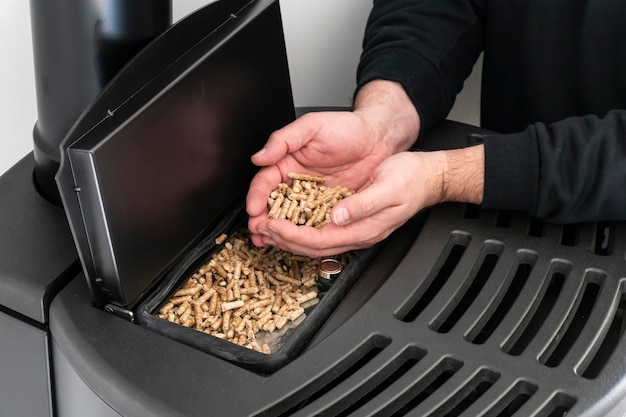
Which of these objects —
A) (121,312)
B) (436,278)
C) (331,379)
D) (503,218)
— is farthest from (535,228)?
(121,312)

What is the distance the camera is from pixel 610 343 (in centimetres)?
86

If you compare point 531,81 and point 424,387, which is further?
point 531,81

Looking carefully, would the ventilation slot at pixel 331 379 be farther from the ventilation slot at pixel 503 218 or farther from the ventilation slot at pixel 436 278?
the ventilation slot at pixel 503 218

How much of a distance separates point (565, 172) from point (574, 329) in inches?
7.6

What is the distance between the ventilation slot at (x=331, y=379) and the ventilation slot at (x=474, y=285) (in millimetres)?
76

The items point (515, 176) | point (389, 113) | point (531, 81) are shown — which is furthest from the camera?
point (531, 81)

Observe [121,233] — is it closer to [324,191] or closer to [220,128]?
[220,128]

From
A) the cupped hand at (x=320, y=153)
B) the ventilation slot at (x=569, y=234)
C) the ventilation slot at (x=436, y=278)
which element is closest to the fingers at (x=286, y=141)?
the cupped hand at (x=320, y=153)

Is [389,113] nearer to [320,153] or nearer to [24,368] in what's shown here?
[320,153]

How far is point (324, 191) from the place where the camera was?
3.34ft

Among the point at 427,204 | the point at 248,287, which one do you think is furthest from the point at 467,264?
the point at 248,287

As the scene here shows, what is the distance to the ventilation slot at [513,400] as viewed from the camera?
76 cm

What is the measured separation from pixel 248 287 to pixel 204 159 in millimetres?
146

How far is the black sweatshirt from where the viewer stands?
0.97 m
